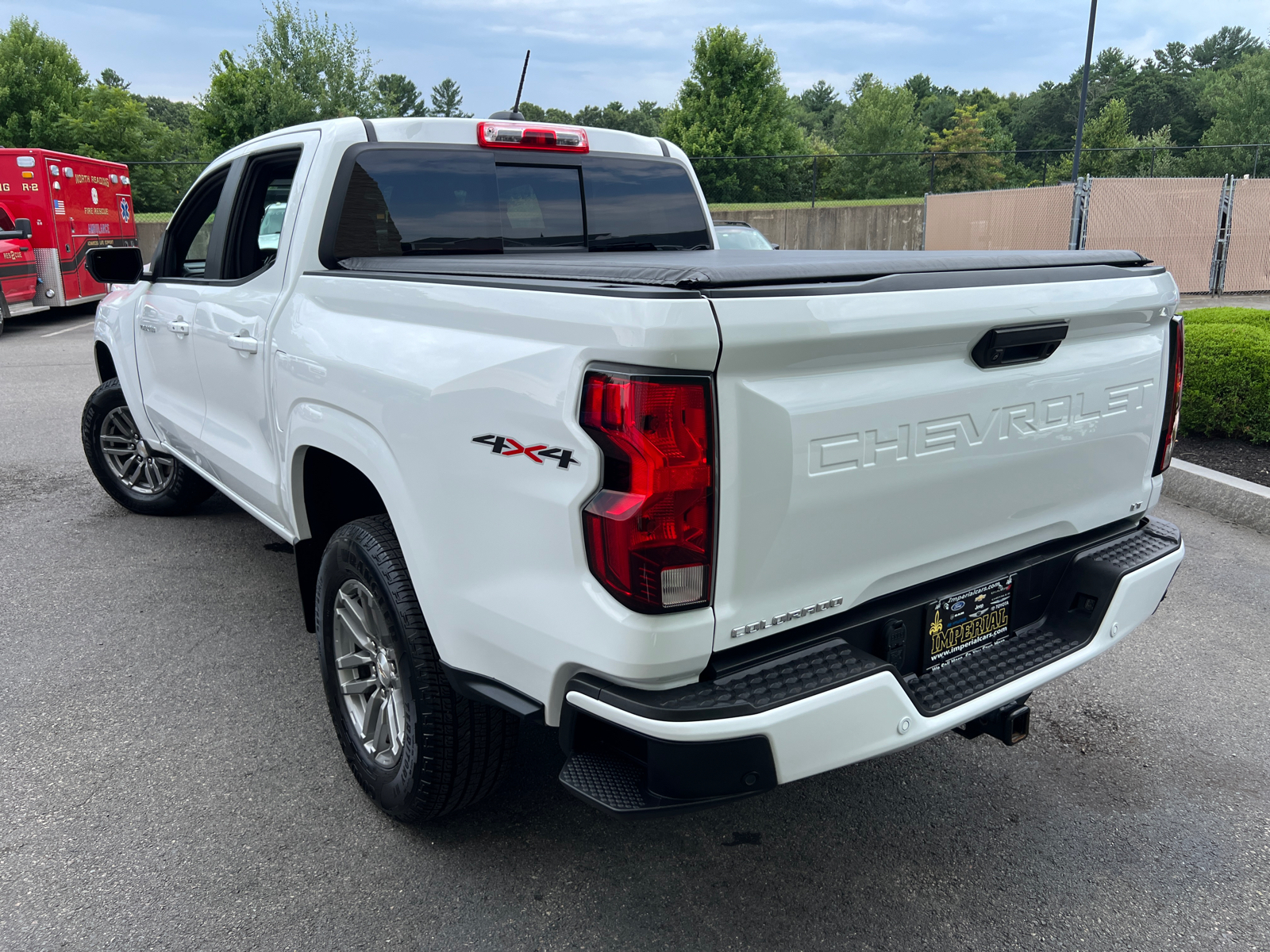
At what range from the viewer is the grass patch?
30.2 m

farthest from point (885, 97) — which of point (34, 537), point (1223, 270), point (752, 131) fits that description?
point (34, 537)

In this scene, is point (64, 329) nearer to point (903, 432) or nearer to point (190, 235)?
point (190, 235)

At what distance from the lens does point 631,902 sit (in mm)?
2521

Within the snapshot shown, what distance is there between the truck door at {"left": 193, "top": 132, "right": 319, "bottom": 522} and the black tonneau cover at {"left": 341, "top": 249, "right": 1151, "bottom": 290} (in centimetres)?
46

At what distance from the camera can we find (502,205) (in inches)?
144

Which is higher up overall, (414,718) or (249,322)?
(249,322)

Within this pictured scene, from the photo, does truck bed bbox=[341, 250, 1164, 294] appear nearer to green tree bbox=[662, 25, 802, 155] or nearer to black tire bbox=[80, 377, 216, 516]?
black tire bbox=[80, 377, 216, 516]

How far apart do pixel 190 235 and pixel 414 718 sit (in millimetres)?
3075

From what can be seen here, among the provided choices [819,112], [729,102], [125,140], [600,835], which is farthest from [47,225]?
[819,112]

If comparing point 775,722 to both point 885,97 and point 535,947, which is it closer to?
point 535,947

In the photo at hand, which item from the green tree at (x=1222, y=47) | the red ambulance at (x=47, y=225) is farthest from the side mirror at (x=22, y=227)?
the green tree at (x=1222, y=47)

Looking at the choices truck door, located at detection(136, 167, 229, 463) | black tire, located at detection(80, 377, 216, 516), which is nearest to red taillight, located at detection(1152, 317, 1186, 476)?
truck door, located at detection(136, 167, 229, 463)

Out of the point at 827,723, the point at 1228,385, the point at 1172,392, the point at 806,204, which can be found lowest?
the point at 1228,385

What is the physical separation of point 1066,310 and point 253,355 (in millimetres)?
2639
